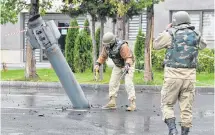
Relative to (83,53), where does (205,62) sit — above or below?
below

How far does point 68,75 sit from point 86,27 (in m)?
11.8

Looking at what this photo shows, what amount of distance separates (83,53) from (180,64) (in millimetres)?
14627

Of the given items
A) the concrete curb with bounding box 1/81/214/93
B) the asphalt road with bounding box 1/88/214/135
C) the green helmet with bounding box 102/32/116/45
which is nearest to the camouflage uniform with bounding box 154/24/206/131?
the asphalt road with bounding box 1/88/214/135

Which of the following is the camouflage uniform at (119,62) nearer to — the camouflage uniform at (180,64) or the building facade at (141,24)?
the camouflage uniform at (180,64)

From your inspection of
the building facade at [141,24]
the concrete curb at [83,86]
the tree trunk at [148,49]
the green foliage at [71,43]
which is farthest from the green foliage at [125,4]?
the building facade at [141,24]

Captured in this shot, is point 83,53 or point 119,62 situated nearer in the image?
point 119,62

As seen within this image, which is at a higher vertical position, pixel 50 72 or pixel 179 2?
pixel 179 2

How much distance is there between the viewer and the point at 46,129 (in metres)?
8.57

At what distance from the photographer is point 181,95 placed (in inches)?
303

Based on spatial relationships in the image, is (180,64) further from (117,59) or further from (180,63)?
(117,59)

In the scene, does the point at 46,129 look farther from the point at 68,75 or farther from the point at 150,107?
the point at 150,107

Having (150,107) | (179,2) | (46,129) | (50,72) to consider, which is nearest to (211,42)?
(179,2)

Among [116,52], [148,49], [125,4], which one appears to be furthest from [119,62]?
[148,49]

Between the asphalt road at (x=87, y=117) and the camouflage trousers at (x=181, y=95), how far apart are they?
2.48ft
